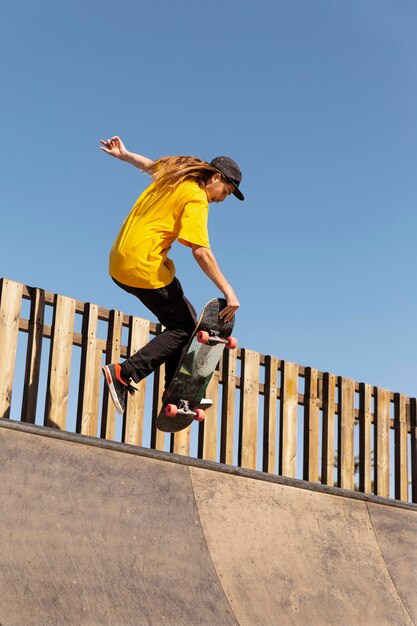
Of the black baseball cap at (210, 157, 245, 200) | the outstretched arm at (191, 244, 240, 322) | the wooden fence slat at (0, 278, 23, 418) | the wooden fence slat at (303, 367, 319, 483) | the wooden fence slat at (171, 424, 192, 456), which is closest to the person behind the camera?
the outstretched arm at (191, 244, 240, 322)

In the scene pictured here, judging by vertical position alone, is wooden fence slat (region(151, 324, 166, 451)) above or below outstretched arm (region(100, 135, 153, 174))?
below

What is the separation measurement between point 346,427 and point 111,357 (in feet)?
10.4

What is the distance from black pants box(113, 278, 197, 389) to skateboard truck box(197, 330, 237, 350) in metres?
0.17

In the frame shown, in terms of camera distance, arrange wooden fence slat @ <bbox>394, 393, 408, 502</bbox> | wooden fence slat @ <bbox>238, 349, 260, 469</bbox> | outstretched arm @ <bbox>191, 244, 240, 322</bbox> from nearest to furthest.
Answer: outstretched arm @ <bbox>191, 244, 240, 322</bbox>
wooden fence slat @ <bbox>238, 349, 260, 469</bbox>
wooden fence slat @ <bbox>394, 393, 408, 502</bbox>

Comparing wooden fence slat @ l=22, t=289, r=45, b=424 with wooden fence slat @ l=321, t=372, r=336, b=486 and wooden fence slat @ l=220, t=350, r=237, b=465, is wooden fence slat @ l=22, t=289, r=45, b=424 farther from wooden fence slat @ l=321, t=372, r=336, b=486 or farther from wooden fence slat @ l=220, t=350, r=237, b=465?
wooden fence slat @ l=321, t=372, r=336, b=486

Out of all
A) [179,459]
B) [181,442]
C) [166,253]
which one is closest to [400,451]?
[181,442]

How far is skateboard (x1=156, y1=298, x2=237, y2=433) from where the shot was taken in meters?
5.93

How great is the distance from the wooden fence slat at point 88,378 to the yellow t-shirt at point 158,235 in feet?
4.12

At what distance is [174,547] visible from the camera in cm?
482

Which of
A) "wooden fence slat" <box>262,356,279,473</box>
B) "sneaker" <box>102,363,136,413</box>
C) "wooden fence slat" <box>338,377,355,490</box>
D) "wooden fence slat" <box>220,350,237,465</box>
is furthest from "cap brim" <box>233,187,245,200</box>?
"wooden fence slat" <box>338,377,355,490</box>

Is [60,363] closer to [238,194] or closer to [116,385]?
[116,385]

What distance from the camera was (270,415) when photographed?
8.50m

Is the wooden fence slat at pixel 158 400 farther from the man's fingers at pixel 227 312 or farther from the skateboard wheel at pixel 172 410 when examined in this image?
the man's fingers at pixel 227 312

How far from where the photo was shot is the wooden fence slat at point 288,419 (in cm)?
854
